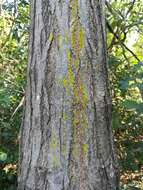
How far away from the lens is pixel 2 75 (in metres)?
4.70

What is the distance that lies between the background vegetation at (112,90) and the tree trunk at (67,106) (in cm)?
222

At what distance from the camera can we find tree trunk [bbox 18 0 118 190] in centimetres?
166

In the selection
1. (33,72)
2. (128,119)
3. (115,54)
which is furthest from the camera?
(115,54)

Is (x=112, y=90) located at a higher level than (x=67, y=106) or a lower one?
higher

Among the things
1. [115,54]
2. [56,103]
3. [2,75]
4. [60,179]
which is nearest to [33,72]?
[56,103]

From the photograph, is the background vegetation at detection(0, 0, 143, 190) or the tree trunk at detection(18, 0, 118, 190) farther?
the background vegetation at detection(0, 0, 143, 190)

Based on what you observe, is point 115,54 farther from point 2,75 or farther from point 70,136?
point 70,136

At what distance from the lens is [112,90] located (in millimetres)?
4777

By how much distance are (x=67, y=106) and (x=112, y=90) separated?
3146 mm

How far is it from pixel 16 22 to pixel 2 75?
973 millimetres

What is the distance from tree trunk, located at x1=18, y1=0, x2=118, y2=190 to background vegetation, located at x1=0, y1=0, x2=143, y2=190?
2216 mm

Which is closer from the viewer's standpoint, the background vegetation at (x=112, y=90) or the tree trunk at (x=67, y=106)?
the tree trunk at (x=67, y=106)

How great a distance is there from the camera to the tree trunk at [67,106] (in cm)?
166

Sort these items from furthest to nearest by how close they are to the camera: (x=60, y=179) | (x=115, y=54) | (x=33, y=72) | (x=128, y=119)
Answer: (x=115, y=54), (x=128, y=119), (x=33, y=72), (x=60, y=179)
